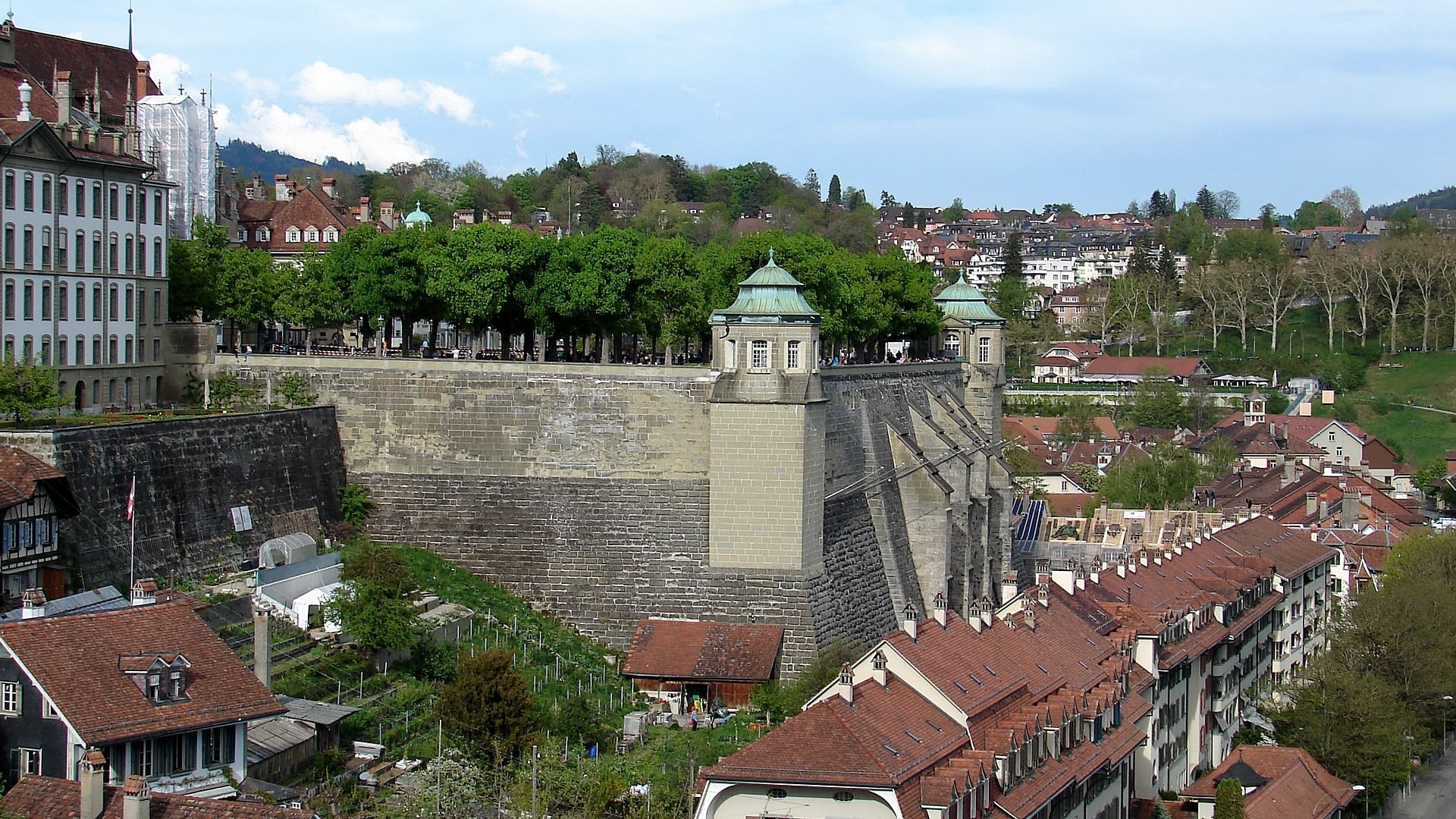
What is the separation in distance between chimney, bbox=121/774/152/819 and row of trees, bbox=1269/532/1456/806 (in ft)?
119

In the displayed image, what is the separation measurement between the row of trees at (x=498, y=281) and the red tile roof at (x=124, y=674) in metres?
30.9

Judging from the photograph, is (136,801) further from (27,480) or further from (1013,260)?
(1013,260)

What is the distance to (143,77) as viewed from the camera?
7988 cm

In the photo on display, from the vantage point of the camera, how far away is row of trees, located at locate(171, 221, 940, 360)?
216 ft

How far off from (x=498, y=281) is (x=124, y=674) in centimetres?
3299

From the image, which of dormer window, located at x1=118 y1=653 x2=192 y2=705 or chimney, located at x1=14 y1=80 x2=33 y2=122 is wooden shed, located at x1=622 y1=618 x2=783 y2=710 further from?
chimney, located at x1=14 y1=80 x2=33 y2=122

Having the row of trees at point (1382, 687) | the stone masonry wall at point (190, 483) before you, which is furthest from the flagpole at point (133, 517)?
the row of trees at point (1382, 687)

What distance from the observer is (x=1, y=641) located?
1266 inches

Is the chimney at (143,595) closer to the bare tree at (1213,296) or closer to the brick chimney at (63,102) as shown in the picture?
the brick chimney at (63,102)

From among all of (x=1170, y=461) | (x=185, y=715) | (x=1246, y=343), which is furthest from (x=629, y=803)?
(x=1246, y=343)

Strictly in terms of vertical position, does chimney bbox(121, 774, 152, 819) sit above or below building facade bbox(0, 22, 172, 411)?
below

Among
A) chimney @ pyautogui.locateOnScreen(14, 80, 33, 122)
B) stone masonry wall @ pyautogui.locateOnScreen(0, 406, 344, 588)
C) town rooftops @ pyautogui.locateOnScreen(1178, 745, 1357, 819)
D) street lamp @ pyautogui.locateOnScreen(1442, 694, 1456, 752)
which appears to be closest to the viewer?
stone masonry wall @ pyautogui.locateOnScreen(0, 406, 344, 588)

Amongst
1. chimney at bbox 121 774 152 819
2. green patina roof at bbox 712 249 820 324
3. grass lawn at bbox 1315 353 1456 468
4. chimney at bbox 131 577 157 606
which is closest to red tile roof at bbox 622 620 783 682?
green patina roof at bbox 712 249 820 324

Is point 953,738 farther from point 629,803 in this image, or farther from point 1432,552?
point 1432,552
